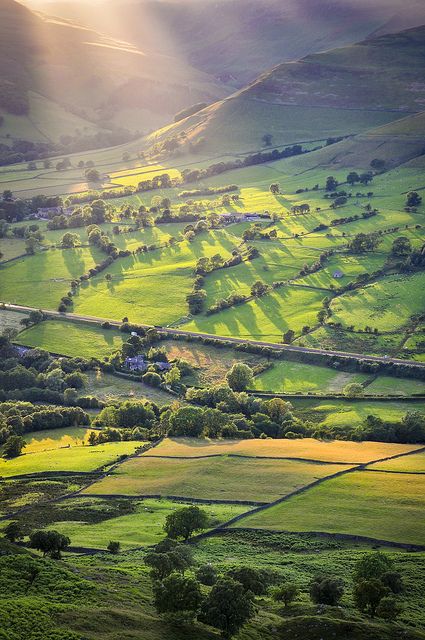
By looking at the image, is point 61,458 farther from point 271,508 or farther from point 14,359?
point 14,359

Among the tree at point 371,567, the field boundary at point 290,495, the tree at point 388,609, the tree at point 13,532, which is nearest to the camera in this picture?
the tree at point 388,609

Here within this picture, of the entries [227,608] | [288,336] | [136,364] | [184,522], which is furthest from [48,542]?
[288,336]

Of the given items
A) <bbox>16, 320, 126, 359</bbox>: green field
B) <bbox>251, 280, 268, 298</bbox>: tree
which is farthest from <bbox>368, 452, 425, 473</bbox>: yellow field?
<bbox>251, 280, 268, 298</bbox>: tree

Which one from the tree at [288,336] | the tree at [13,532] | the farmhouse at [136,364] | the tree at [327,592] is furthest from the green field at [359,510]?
the farmhouse at [136,364]

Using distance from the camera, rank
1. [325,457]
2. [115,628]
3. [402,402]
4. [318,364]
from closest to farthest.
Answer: [115,628]
[325,457]
[402,402]
[318,364]

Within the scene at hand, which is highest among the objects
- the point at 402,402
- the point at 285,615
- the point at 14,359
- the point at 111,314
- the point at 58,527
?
the point at 111,314

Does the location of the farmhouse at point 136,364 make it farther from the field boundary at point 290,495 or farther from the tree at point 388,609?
the tree at point 388,609

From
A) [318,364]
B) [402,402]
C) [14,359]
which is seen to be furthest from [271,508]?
[14,359]
